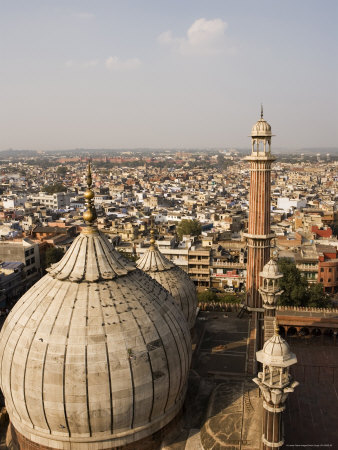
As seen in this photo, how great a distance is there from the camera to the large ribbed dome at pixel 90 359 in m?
12.9

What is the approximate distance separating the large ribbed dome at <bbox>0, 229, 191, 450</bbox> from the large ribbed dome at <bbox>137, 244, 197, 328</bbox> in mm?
6459

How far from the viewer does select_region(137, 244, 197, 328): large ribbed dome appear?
21562 millimetres

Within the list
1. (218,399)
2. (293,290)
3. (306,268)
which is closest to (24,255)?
(293,290)

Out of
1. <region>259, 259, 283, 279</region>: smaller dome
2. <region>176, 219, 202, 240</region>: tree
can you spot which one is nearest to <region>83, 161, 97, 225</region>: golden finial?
<region>259, 259, 283, 279</region>: smaller dome

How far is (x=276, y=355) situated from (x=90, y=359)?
548 centimetres

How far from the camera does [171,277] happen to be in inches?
858

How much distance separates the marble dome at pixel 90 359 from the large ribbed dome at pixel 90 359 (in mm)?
29

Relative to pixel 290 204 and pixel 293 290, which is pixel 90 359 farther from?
pixel 290 204

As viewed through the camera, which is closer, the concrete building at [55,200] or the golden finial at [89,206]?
the golden finial at [89,206]

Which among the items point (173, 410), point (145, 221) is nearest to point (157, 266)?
point (173, 410)

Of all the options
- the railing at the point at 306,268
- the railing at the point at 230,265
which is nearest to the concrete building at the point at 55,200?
the railing at the point at 230,265

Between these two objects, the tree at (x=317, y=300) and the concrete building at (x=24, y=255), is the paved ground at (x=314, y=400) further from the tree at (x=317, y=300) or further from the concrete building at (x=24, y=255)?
the concrete building at (x=24, y=255)

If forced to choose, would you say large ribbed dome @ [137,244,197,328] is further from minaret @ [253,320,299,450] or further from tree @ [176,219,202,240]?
tree @ [176,219,202,240]

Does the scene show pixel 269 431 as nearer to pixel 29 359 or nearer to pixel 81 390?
pixel 81 390
